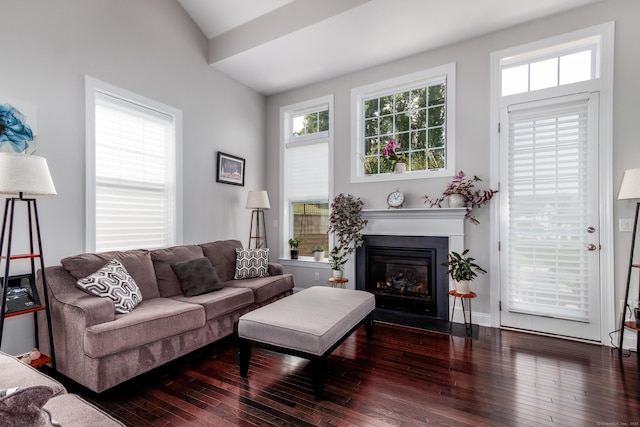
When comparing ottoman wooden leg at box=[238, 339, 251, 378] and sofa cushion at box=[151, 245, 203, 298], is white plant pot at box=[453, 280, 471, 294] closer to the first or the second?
ottoman wooden leg at box=[238, 339, 251, 378]

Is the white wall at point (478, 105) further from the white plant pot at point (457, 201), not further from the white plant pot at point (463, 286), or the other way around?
the white plant pot at point (463, 286)

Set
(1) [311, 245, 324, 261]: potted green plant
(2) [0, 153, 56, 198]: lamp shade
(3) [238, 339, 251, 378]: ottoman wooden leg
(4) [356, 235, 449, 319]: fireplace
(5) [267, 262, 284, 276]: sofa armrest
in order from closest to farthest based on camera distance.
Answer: (2) [0, 153, 56, 198]: lamp shade < (3) [238, 339, 251, 378]: ottoman wooden leg < (4) [356, 235, 449, 319]: fireplace < (5) [267, 262, 284, 276]: sofa armrest < (1) [311, 245, 324, 261]: potted green plant

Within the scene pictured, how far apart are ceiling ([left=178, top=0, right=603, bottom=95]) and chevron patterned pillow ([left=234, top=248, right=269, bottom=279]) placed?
247 centimetres

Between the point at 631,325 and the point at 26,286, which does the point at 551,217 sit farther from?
the point at 26,286

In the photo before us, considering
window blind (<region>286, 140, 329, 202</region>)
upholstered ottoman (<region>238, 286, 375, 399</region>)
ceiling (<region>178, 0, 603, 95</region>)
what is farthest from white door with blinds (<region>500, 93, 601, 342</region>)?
window blind (<region>286, 140, 329, 202</region>)

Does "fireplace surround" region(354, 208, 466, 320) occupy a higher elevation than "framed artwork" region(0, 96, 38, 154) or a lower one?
lower

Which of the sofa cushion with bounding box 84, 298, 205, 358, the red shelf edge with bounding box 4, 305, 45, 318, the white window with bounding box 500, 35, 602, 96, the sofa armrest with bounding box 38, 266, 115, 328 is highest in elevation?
the white window with bounding box 500, 35, 602, 96

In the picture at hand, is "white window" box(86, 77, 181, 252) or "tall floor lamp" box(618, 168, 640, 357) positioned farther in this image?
"white window" box(86, 77, 181, 252)

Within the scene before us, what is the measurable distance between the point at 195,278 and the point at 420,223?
8.42 feet

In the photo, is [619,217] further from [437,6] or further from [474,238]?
[437,6]

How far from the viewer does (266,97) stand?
16.8 feet

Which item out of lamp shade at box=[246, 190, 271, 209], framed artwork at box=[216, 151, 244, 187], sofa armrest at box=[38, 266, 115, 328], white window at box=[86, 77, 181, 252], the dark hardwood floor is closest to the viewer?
the dark hardwood floor

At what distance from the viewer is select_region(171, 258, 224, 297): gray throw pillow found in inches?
119

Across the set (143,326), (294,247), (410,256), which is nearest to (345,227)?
(410,256)
